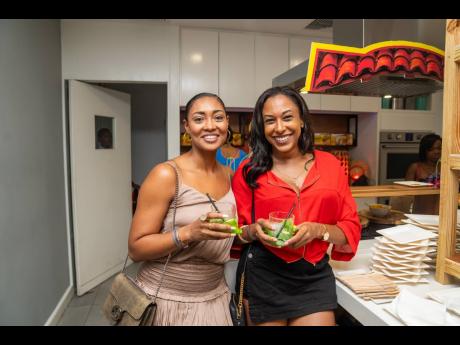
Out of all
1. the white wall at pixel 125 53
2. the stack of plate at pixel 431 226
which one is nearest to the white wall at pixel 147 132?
the white wall at pixel 125 53

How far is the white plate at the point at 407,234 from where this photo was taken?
1340 mm

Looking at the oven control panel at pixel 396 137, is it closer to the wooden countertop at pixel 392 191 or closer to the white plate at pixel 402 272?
the wooden countertop at pixel 392 191

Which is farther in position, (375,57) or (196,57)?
(196,57)

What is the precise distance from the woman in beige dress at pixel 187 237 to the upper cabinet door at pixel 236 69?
2.48 m

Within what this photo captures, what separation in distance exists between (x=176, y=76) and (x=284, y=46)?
55.8 inches

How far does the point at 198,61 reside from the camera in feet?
12.1

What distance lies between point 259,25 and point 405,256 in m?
3.14

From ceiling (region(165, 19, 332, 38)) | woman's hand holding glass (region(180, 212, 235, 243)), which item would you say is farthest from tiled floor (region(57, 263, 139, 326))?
ceiling (region(165, 19, 332, 38))

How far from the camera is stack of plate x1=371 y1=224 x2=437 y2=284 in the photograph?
1319 mm

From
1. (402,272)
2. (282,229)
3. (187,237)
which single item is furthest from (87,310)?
(402,272)

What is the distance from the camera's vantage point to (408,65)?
5.24ft

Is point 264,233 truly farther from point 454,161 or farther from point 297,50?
point 297,50

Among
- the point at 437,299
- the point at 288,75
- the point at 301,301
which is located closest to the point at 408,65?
the point at 288,75
